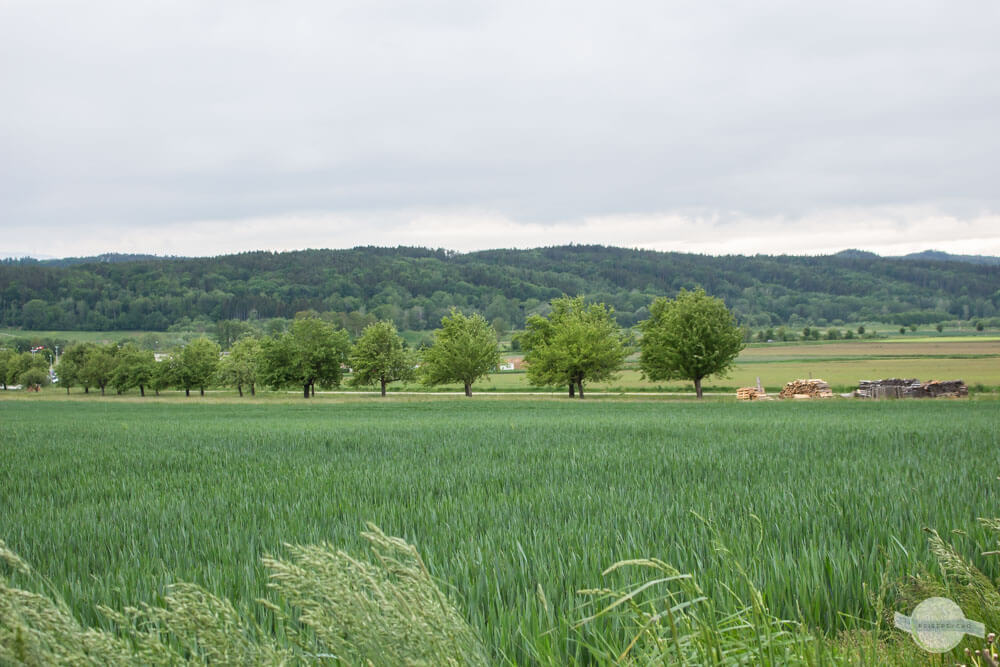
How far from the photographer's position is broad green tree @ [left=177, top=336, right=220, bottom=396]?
81500 millimetres

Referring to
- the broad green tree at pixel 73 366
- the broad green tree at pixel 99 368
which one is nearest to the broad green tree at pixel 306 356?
the broad green tree at pixel 99 368

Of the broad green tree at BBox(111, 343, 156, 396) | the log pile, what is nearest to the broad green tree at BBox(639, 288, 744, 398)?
the log pile

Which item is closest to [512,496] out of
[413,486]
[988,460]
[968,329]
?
[413,486]

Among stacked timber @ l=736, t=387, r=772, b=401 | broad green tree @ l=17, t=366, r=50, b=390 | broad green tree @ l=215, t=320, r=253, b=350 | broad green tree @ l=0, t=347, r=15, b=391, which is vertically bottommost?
stacked timber @ l=736, t=387, r=772, b=401

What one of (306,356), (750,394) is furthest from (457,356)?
(750,394)

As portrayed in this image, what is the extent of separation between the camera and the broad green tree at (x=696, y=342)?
47906mm

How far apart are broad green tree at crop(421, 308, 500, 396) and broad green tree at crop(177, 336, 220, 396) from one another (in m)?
34.2

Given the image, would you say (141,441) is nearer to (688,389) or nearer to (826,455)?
(826,455)

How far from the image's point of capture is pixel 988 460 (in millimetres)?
10422

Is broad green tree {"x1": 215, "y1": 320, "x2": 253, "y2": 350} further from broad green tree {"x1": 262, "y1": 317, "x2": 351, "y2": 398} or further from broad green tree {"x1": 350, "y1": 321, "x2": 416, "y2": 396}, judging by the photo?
broad green tree {"x1": 350, "y1": 321, "x2": 416, "y2": 396}

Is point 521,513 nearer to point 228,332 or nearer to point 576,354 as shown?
point 576,354

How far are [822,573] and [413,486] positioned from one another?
5.63 meters

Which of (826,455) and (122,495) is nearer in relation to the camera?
(122,495)

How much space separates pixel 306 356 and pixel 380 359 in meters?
7.15
